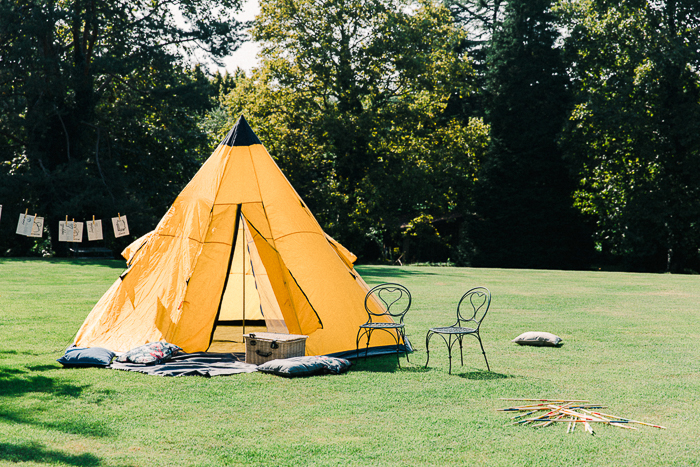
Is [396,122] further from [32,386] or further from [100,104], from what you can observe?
[32,386]

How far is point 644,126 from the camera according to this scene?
1109 inches

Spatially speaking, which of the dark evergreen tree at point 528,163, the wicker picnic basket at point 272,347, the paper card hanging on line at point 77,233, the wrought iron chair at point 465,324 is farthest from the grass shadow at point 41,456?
the dark evergreen tree at point 528,163

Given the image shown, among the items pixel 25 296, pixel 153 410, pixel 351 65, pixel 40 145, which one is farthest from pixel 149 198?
pixel 153 410

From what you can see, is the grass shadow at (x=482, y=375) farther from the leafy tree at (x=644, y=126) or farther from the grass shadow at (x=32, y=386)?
the leafy tree at (x=644, y=126)

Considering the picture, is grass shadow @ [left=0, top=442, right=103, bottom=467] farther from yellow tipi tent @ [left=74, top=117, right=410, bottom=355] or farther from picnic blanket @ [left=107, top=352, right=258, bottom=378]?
yellow tipi tent @ [left=74, top=117, right=410, bottom=355]

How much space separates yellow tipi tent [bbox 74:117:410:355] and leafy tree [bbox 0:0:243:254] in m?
16.8

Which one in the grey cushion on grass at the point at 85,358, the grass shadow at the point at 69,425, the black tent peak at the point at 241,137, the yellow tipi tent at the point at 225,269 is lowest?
the grass shadow at the point at 69,425

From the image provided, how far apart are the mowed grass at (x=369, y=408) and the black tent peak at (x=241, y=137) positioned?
3.13m

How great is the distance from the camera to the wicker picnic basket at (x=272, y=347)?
6949mm

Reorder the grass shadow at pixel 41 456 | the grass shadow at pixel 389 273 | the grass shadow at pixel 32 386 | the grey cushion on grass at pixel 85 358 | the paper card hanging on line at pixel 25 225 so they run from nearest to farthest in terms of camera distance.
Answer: the grass shadow at pixel 41 456 < the grass shadow at pixel 32 386 < the grey cushion on grass at pixel 85 358 < the paper card hanging on line at pixel 25 225 < the grass shadow at pixel 389 273

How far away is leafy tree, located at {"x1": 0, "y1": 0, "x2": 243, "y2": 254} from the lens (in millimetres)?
23609

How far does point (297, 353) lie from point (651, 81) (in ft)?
86.2

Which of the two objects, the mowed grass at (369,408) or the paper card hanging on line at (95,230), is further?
the paper card hanging on line at (95,230)

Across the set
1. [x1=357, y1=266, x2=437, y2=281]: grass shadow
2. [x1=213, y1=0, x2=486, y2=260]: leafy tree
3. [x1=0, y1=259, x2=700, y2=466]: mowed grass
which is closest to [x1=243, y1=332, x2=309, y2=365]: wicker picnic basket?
[x1=0, y1=259, x2=700, y2=466]: mowed grass
